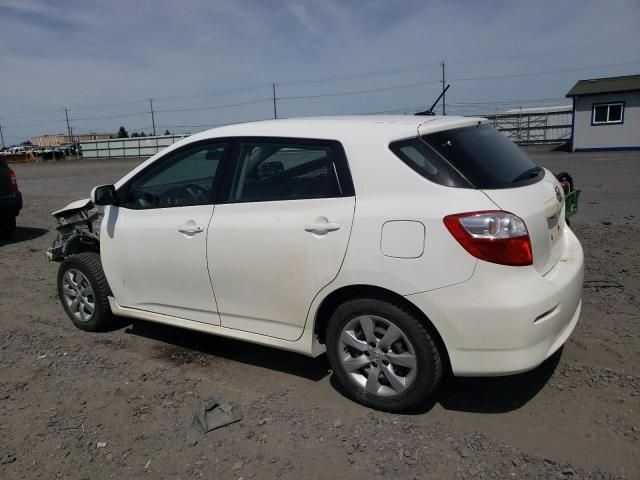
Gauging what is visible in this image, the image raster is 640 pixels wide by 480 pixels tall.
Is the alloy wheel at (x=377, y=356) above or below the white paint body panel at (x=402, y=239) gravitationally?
below

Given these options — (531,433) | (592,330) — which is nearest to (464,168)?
(531,433)

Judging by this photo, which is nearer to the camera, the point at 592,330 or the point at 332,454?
the point at 332,454

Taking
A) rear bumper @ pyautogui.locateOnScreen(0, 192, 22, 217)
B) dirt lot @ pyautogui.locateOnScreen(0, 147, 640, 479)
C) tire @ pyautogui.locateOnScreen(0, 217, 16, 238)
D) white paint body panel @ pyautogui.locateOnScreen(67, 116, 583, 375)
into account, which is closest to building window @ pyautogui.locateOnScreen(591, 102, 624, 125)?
dirt lot @ pyautogui.locateOnScreen(0, 147, 640, 479)

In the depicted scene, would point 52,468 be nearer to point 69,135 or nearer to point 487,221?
point 487,221

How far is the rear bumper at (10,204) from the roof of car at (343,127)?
6848mm

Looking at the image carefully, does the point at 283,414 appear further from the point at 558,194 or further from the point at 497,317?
the point at 558,194

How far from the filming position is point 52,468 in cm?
294

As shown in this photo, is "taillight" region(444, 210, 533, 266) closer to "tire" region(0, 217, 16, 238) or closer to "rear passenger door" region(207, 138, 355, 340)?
"rear passenger door" region(207, 138, 355, 340)

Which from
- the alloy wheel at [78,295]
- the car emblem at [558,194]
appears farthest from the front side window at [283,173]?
the alloy wheel at [78,295]

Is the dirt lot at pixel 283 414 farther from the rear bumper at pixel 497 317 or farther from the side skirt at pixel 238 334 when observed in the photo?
the rear bumper at pixel 497 317

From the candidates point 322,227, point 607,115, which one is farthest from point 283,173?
point 607,115

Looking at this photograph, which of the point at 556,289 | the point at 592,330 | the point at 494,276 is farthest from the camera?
the point at 592,330

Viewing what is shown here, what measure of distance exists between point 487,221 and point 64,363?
3.34 metres

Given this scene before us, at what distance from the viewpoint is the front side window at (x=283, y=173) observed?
10.9 feet
